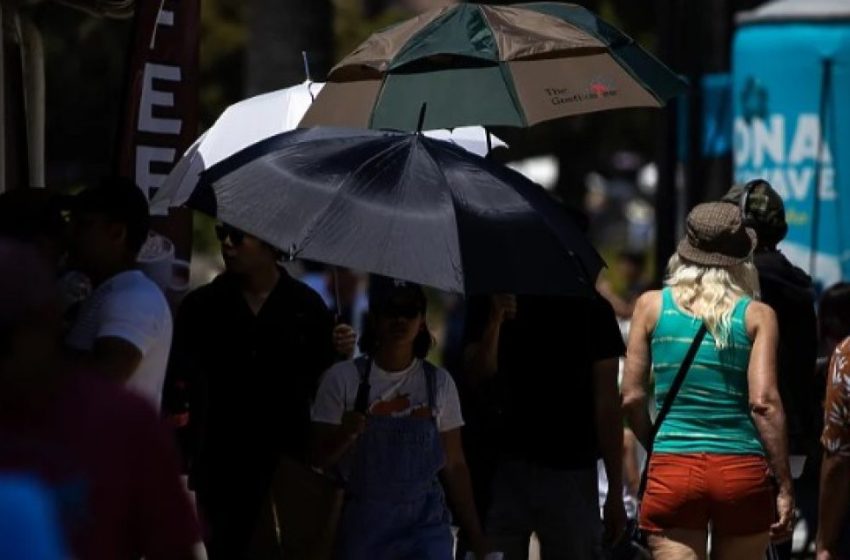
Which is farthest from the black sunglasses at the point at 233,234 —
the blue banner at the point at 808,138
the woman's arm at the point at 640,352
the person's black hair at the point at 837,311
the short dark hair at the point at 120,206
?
the blue banner at the point at 808,138

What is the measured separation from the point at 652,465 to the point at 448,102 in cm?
135

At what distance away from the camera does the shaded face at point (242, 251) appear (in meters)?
6.82

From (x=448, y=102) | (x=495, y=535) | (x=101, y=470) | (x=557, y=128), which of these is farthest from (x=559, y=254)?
(x=557, y=128)

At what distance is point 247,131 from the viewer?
7.30 meters

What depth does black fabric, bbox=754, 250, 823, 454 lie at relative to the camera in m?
7.14

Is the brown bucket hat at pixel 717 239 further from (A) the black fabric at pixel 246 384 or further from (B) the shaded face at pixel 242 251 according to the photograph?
(B) the shaded face at pixel 242 251

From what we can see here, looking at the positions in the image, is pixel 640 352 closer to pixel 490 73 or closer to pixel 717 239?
pixel 717 239

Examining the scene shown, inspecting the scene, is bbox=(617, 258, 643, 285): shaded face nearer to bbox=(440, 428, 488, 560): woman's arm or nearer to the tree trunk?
the tree trunk

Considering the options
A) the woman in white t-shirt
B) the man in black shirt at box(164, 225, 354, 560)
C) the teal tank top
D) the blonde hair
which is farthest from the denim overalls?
the blonde hair

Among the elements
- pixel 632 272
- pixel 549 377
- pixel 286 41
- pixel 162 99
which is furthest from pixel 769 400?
pixel 286 41

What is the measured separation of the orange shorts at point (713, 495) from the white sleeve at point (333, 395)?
103cm

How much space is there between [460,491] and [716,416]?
2.78ft

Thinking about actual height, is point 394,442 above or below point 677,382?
below

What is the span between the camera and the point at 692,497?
631cm
